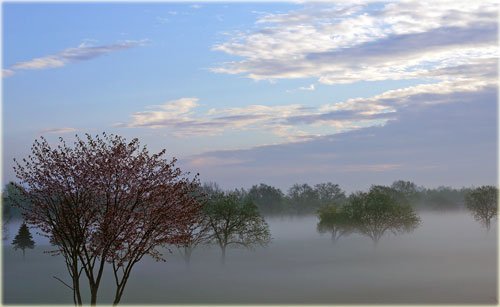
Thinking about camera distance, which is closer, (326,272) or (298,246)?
(326,272)

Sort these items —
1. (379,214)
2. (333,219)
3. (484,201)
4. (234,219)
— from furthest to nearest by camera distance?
1. (484,201)
2. (333,219)
3. (379,214)
4. (234,219)

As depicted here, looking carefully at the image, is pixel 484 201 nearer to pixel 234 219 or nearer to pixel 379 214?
pixel 379 214

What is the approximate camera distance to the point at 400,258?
107m

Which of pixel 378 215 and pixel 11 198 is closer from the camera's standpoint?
pixel 11 198

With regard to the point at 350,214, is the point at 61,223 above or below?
below

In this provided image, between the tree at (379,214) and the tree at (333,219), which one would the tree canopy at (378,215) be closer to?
the tree at (379,214)

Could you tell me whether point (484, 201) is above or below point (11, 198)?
above

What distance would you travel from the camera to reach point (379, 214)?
103812mm

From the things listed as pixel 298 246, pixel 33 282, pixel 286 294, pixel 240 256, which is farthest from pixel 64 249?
pixel 298 246

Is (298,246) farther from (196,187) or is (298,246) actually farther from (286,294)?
(196,187)

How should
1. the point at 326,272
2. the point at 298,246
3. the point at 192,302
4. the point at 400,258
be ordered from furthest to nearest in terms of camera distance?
the point at 298,246 → the point at 400,258 → the point at 326,272 → the point at 192,302

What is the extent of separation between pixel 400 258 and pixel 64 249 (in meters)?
91.9

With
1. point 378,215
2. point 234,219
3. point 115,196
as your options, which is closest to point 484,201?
point 378,215

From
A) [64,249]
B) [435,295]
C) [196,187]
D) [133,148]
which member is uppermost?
[133,148]
